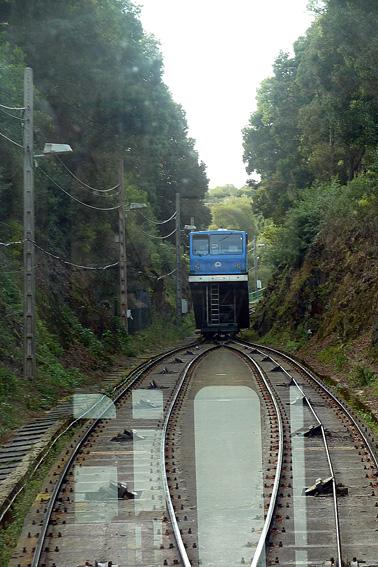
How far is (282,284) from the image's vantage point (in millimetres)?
49094

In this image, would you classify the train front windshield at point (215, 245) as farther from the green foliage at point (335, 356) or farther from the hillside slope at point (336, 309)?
the green foliage at point (335, 356)

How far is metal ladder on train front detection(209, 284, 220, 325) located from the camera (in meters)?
41.5

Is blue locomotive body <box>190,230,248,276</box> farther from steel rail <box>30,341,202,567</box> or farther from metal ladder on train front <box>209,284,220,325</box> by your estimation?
steel rail <box>30,341,202,567</box>

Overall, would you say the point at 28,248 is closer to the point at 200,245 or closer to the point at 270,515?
the point at 270,515

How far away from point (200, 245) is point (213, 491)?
30620 millimetres

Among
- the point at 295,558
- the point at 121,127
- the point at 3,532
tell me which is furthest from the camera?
A: the point at 121,127

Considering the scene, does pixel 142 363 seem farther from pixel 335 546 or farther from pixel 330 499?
pixel 335 546

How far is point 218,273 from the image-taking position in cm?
4122

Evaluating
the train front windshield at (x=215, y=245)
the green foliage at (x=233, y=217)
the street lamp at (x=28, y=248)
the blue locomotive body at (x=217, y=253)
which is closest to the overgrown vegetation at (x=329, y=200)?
the blue locomotive body at (x=217, y=253)

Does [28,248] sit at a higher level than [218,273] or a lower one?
lower

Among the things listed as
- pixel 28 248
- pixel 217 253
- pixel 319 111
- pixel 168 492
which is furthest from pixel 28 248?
pixel 319 111

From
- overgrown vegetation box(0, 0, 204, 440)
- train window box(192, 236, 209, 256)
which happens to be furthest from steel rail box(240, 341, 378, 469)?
train window box(192, 236, 209, 256)

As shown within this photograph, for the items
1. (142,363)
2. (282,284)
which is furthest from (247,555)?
(282,284)

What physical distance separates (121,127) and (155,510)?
2835 cm
